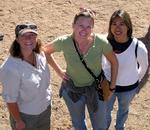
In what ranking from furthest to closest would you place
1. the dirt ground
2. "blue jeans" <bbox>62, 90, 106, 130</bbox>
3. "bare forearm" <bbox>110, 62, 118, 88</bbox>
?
the dirt ground → "blue jeans" <bbox>62, 90, 106, 130</bbox> → "bare forearm" <bbox>110, 62, 118, 88</bbox>

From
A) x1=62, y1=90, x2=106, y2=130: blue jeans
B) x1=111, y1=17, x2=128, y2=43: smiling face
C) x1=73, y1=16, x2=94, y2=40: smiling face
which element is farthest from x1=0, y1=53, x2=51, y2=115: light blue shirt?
x1=111, y1=17, x2=128, y2=43: smiling face

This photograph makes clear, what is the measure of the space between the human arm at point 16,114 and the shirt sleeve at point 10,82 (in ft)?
0.26

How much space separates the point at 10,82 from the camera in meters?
3.50

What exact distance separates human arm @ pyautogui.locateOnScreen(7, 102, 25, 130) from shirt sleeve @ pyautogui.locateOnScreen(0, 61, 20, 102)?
8cm

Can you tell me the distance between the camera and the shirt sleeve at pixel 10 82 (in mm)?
3455

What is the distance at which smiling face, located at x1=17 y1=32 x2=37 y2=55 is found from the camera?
353 cm

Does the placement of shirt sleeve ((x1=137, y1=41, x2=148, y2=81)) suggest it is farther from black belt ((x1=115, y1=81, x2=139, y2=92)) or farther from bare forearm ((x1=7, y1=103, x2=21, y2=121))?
bare forearm ((x1=7, y1=103, x2=21, y2=121))

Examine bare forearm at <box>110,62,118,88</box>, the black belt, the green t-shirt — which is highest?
the green t-shirt

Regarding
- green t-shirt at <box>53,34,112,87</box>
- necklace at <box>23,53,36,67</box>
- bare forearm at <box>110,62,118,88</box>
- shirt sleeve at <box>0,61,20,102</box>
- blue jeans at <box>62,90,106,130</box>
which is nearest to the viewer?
shirt sleeve at <box>0,61,20,102</box>

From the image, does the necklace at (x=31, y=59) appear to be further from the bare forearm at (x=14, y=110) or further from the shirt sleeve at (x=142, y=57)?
the shirt sleeve at (x=142, y=57)

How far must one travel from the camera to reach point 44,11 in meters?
7.98

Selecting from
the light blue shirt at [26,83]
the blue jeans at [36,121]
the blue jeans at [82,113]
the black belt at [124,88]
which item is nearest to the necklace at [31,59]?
the light blue shirt at [26,83]

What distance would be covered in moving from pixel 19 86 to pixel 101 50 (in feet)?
2.83

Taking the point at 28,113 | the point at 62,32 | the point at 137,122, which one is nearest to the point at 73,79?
the point at 28,113
